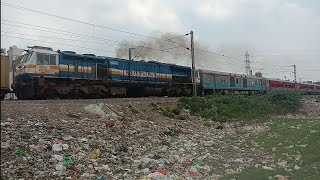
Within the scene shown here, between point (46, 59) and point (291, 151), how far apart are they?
41.5 ft

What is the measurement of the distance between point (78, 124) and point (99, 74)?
381 inches

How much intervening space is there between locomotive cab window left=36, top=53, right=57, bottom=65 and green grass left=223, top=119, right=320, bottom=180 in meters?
10.7

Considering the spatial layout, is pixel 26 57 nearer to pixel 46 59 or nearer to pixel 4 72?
pixel 46 59

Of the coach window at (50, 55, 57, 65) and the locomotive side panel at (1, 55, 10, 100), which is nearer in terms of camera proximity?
the locomotive side panel at (1, 55, 10, 100)

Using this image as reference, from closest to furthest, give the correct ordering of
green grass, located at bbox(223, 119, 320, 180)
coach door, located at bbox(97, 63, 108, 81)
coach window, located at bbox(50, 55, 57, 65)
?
green grass, located at bbox(223, 119, 320, 180)
coach window, located at bbox(50, 55, 57, 65)
coach door, located at bbox(97, 63, 108, 81)

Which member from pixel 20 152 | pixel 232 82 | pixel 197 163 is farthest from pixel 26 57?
pixel 232 82

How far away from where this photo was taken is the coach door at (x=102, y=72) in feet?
67.0

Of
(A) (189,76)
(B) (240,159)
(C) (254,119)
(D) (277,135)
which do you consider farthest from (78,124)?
(A) (189,76)

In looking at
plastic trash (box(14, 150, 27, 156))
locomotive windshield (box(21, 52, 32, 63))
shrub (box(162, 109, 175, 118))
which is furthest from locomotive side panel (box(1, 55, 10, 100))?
locomotive windshield (box(21, 52, 32, 63))

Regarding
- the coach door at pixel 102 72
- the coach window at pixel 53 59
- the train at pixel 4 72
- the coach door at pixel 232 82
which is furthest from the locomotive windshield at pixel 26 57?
the coach door at pixel 232 82

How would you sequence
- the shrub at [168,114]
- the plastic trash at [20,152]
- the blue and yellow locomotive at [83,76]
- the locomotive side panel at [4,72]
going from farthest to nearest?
1. the shrub at [168,114]
2. the blue and yellow locomotive at [83,76]
3. the plastic trash at [20,152]
4. the locomotive side panel at [4,72]

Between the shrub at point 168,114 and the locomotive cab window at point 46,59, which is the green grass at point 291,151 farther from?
the locomotive cab window at point 46,59

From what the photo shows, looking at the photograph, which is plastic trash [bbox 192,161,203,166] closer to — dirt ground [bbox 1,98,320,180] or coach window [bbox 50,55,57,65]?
dirt ground [bbox 1,98,320,180]

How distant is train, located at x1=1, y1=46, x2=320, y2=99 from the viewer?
17.0m
